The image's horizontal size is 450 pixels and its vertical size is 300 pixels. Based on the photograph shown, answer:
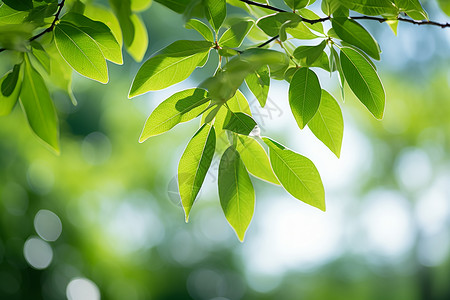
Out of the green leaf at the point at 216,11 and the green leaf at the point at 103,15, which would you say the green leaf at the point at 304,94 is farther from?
the green leaf at the point at 103,15

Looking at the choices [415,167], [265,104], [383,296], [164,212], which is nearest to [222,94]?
[265,104]

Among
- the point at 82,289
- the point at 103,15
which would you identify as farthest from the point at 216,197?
the point at 103,15

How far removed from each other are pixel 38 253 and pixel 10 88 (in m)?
5.42

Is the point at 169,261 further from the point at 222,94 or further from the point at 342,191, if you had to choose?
the point at 222,94

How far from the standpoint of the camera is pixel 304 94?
43 centimetres

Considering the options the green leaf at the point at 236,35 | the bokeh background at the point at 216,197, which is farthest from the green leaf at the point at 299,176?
the bokeh background at the point at 216,197

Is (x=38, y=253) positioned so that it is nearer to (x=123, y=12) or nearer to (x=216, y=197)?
(x=216, y=197)

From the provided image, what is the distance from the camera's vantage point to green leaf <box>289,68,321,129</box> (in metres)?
0.43

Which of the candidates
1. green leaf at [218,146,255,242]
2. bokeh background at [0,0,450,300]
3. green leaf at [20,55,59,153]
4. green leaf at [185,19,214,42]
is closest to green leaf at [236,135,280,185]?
green leaf at [218,146,255,242]

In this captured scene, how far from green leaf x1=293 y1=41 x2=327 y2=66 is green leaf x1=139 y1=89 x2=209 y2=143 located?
10 cm

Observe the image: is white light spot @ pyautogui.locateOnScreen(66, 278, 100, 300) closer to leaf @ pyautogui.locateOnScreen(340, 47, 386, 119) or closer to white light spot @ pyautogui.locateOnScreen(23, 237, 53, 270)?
white light spot @ pyautogui.locateOnScreen(23, 237, 53, 270)

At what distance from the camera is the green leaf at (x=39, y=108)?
1.73 feet

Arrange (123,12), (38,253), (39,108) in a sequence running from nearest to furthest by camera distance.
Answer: (123,12)
(39,108)
(38,253)

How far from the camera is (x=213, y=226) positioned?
6410 millimetres
